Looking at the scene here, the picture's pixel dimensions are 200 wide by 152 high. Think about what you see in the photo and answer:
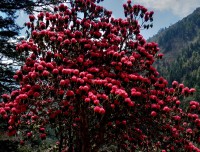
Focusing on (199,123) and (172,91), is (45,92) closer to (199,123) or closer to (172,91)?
(172,91)

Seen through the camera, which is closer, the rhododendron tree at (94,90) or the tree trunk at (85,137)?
the rhododendron tree at (94,90)

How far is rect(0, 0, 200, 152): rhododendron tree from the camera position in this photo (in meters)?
5.82

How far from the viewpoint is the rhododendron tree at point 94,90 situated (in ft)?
19.1

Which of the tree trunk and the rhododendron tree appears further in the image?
Answer: the tree trunk

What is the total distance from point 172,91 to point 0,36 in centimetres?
1036

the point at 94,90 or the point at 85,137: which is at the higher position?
the point at 94,90

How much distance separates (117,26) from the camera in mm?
8438

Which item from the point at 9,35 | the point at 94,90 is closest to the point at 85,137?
the point at 94,90

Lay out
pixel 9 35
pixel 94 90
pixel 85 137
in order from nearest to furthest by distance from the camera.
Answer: pixel 94 90 → pixel 85 137 → pixel 9 35

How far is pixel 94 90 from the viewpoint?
5.96 meters

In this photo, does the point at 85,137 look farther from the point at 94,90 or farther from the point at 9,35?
the point at 9,35

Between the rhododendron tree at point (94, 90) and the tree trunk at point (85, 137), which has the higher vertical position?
the rhododendron tree at point (94, 90)

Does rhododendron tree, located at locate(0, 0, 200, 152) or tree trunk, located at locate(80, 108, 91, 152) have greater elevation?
rhododendron tree, located at locate(0, 0, 200, 152)

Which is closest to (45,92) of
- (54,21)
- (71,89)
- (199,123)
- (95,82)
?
(71,89)
